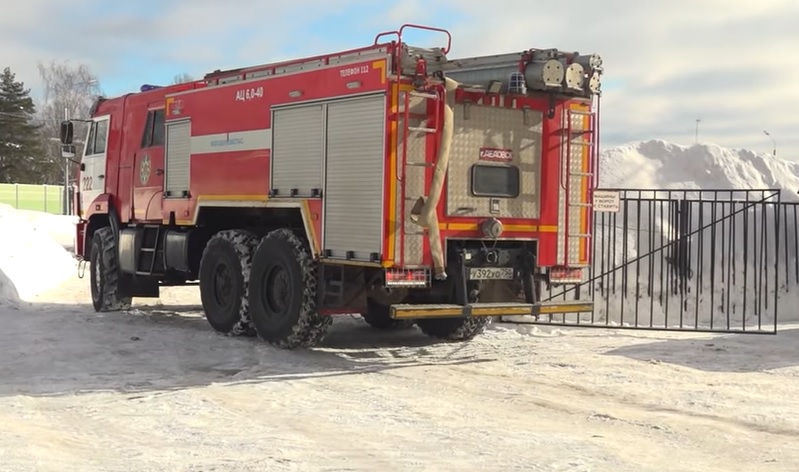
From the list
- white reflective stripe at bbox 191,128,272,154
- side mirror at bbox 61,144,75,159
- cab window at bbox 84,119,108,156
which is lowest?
white reflective stripe at bbox 191,128,272,154

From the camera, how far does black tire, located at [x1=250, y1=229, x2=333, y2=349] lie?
9922 mm

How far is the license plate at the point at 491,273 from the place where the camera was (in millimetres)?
9609

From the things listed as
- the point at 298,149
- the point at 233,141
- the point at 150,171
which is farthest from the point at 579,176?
the point at 150,171

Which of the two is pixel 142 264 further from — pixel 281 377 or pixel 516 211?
pixel 516 211

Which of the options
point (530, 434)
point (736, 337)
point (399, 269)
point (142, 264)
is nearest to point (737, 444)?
point (530, 434)

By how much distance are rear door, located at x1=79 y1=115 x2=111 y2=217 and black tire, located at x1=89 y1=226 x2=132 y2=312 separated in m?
0.88

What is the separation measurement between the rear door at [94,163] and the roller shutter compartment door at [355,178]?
21.6ft

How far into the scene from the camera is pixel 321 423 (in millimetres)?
6957

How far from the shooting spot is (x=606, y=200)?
10.9 meters

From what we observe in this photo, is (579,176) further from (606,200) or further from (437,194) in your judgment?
(437,194)

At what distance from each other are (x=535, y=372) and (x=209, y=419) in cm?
368

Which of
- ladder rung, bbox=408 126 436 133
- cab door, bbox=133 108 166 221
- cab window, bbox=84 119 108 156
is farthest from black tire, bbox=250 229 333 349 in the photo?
cab window, bbox=84 119 108 156

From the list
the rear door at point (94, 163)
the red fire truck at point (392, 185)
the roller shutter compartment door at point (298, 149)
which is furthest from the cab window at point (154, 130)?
the roller shutter compartment door at point (298, 149)

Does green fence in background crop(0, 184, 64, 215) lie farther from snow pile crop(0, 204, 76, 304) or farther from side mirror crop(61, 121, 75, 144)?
side mirror crop(61, 121, 75, 144)
